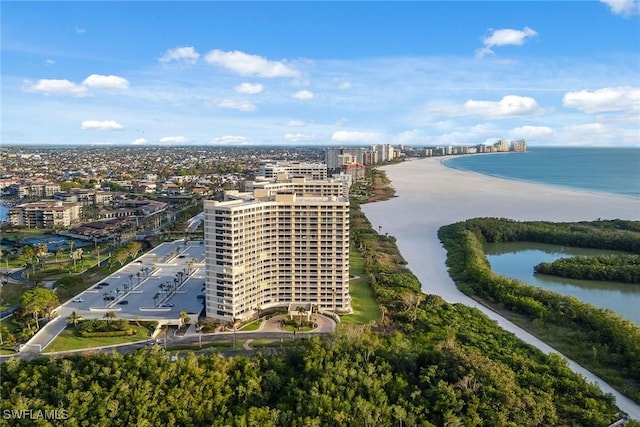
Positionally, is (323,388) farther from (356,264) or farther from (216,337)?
(356,264)

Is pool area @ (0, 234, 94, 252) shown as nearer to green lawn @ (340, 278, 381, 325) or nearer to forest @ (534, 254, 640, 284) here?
green lawn @ (340, 278, 381, 325)

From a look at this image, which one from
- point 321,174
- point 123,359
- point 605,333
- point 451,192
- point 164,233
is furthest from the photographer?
point 451,192

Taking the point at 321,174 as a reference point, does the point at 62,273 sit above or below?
below

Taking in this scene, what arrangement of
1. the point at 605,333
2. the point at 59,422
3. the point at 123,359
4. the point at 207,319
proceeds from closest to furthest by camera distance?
1. the point at 59,422
2. the point at 123,359
3. the point at 605,333
4. the point at 207,319

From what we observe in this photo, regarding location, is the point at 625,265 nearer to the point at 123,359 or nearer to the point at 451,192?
the point at 123,359

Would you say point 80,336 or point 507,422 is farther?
point 80,336

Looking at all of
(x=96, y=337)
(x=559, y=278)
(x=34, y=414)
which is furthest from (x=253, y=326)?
(x=559, y=278)

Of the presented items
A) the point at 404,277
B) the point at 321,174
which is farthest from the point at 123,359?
the point at 321,174
